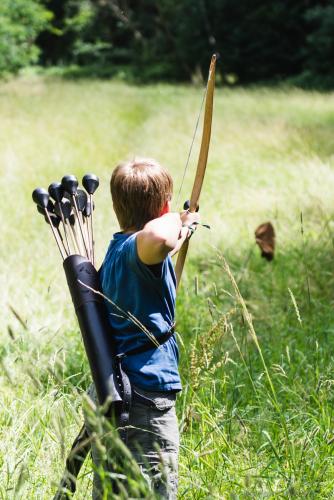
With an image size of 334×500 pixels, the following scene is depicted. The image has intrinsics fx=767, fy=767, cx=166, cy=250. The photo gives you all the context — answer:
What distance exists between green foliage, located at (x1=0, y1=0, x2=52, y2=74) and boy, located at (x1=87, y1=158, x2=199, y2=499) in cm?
2900

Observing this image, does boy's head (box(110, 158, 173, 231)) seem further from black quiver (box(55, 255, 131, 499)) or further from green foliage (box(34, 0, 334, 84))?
green foliage (box(34, 0, 334, 84))

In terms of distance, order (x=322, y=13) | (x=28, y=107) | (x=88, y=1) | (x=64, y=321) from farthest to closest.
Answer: (x=88, y=1) → (x=322, y=13) → (x=28, y=107) → (x=64, y=321)

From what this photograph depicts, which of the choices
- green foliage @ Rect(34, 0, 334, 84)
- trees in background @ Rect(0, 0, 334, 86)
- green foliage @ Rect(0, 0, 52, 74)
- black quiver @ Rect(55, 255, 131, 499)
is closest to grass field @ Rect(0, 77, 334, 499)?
black quiver @ Rect(55, 255, 131, 499)

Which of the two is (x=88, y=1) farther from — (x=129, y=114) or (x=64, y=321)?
(x=64, y=321)

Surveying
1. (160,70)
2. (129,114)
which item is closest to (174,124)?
(129,114)

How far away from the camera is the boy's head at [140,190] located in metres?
2.33

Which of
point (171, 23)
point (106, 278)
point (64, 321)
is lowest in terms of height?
point (64, 321)

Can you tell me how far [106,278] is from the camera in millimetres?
2422

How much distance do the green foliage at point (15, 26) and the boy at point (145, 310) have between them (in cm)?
2900

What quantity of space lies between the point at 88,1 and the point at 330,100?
31.1 m

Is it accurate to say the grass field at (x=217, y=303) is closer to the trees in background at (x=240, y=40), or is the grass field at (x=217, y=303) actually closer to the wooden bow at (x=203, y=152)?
the wooden bow at (x=203, y=152)

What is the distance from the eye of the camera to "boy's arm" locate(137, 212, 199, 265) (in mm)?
2145

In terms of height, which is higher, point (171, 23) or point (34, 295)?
point (171, 23)

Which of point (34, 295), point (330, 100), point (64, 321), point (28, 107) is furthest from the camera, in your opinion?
point (330, 100)
